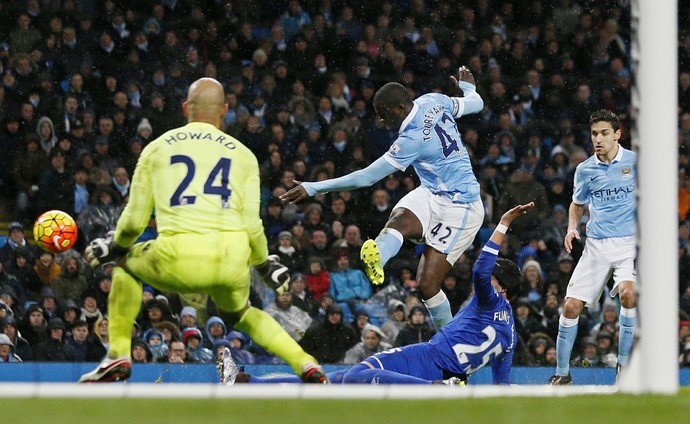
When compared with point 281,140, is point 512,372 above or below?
below

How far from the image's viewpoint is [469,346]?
28.9ft

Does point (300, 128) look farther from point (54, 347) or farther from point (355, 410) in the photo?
point (355, 410)

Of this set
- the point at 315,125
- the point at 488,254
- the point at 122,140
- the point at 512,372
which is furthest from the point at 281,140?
the point at 512,372

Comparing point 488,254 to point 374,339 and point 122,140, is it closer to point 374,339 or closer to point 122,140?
point 374,339

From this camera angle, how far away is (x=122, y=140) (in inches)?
325

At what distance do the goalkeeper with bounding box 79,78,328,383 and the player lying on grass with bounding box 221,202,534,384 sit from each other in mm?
1635

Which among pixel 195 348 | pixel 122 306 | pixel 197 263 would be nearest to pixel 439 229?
pixel 195 348

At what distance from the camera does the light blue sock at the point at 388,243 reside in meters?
8.85

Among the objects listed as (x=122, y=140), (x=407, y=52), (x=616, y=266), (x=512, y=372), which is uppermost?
(x=407, y=52)

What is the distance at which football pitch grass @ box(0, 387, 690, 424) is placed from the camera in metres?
4.60

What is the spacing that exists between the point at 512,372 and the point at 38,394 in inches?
187

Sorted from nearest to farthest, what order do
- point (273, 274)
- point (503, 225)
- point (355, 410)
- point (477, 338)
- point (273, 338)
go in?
point (355, 410) < point (273, 338) < point (273, 274) < point (503, 225) < point (477, 338)

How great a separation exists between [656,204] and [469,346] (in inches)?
135

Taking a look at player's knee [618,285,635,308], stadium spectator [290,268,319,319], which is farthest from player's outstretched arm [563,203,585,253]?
stadium spectator [290,268,319,319]
